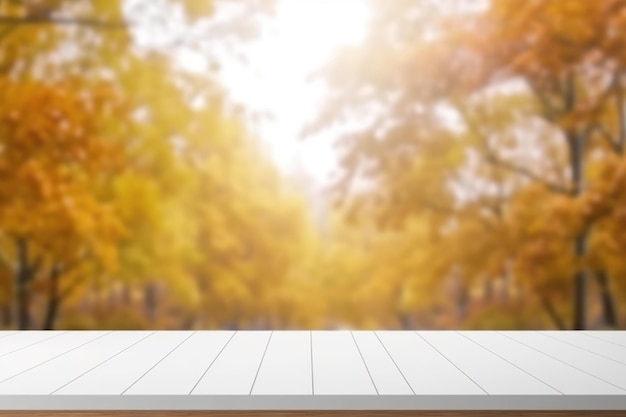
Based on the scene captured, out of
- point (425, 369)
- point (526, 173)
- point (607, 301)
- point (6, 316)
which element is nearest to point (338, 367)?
point (425, 369)

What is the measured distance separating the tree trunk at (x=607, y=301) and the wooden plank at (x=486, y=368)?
168cm

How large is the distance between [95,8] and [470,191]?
3.10m

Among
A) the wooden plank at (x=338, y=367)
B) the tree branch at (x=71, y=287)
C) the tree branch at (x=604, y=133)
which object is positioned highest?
the tree branch at (x=604, y=133)

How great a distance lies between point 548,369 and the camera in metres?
3.04

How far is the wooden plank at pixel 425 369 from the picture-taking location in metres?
2.61

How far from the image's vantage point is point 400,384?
271 cm

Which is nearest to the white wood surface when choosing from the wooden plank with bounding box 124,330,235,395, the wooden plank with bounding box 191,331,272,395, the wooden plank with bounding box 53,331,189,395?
the wooden plank with bounding box 191,331,272,395

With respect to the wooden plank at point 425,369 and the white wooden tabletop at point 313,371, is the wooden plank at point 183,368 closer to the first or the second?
the white wooden tabletop at point 313,371

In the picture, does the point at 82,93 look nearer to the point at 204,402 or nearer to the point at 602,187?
the point at 204,402

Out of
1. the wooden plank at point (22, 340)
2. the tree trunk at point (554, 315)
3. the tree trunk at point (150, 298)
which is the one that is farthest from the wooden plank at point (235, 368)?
the tree trunk at point (554, 315)

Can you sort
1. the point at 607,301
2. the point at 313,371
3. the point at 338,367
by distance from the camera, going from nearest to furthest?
the point at 313,371
the point at 338,367
the point at 607,301

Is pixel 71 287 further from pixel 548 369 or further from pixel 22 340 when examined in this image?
pixel 548 369

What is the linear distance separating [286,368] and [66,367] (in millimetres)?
939

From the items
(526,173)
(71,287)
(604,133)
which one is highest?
(604,133)
